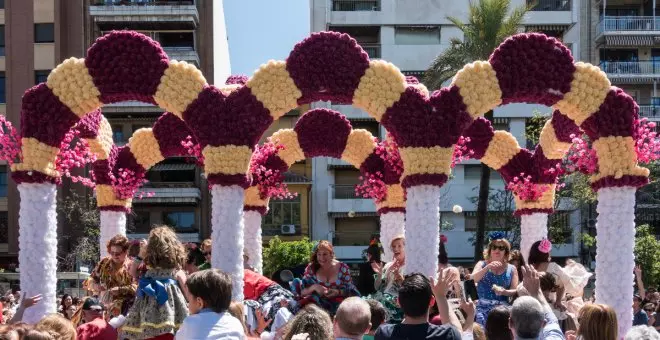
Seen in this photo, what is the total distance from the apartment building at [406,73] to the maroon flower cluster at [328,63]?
1007 inches

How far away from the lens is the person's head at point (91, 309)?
7.23m

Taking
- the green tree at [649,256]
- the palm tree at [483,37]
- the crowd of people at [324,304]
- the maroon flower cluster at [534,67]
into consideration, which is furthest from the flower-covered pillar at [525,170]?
the green tree at [649,256]

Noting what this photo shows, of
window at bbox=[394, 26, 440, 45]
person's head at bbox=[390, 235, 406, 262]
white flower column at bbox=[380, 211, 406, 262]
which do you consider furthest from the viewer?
window at bbox=[394, 26, 440, 45]

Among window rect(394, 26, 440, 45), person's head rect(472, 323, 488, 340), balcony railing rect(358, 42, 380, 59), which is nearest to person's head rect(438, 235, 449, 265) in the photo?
person's head rect(472, 323, 488, 340)

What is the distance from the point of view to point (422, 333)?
17.2ft

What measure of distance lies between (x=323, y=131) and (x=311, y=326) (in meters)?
10.5

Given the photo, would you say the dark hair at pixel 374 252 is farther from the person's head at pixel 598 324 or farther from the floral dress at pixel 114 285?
the person's head at pixel 598 324

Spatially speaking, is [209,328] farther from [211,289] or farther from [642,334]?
[642,334]

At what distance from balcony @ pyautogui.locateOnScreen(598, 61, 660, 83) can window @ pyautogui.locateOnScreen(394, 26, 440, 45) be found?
7433 mm

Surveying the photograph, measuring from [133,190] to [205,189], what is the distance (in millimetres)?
23274

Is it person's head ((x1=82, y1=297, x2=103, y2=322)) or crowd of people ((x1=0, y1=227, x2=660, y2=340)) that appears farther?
person's head ((x1=82, y1=297, x2=103, y2=322))

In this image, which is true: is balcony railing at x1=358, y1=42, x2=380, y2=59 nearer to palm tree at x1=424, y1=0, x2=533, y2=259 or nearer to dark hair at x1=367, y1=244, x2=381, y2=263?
palm tree at x1=424, y1=0, x2=533, y2=259

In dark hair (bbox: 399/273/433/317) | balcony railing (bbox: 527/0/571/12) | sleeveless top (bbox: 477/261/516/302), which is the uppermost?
balcony railing (bbox: 527/0/571/12)

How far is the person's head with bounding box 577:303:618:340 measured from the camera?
539 centimetres
